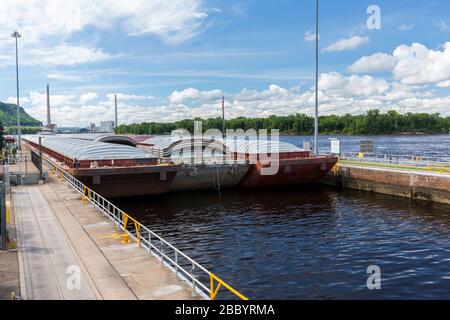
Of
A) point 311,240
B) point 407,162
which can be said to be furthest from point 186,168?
point 407,162

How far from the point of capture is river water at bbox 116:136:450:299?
1773cm

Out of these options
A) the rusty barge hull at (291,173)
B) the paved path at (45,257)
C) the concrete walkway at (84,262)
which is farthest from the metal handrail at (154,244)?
the rusty barge hull at (291,173)

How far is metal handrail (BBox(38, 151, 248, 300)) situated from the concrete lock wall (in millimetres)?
25230

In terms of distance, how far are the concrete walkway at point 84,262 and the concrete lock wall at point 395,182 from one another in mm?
28668

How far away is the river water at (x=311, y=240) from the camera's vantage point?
17.7 m

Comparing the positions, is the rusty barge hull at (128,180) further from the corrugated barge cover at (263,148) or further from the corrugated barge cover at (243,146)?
the corrugated barge cover at (243,146)

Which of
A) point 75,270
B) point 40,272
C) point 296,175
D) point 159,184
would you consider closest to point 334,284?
point 75,270

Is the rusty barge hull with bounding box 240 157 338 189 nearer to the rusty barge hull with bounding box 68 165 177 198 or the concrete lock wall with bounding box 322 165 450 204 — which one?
the concrete lock wall with bounding box 322 165 450 204

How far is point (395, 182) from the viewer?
40.6 metres

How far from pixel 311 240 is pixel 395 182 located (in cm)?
1973

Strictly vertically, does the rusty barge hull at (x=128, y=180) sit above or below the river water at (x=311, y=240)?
above

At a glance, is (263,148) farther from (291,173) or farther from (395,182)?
(395,182)

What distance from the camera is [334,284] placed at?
696 inches
